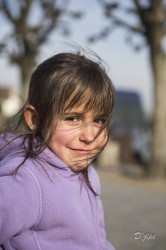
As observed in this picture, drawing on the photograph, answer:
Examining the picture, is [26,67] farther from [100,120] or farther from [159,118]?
[100,120]

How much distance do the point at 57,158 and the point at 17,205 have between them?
0.25m

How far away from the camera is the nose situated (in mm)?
1818

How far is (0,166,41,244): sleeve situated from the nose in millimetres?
278

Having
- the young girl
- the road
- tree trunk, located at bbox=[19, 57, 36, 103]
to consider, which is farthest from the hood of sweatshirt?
tree trunk, located at bbox=[19, 57, 36, 103]

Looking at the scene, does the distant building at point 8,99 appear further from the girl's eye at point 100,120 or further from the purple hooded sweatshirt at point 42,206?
the purple hooded sweatshirt at point 42,206

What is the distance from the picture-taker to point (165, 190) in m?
9.99

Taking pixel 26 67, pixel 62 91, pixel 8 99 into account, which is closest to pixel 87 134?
pixel 62 91

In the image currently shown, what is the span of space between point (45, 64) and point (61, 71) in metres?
0.09

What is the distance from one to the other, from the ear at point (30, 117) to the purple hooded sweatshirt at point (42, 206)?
7cm

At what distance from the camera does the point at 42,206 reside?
1.65 meters

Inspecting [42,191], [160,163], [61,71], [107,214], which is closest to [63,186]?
[42,191]

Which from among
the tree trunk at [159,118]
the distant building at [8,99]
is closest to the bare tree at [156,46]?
the tree trunk at [159,118]

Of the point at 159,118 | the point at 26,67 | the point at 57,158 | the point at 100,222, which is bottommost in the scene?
the point at 100,222

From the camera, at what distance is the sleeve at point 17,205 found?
62.6 inches
